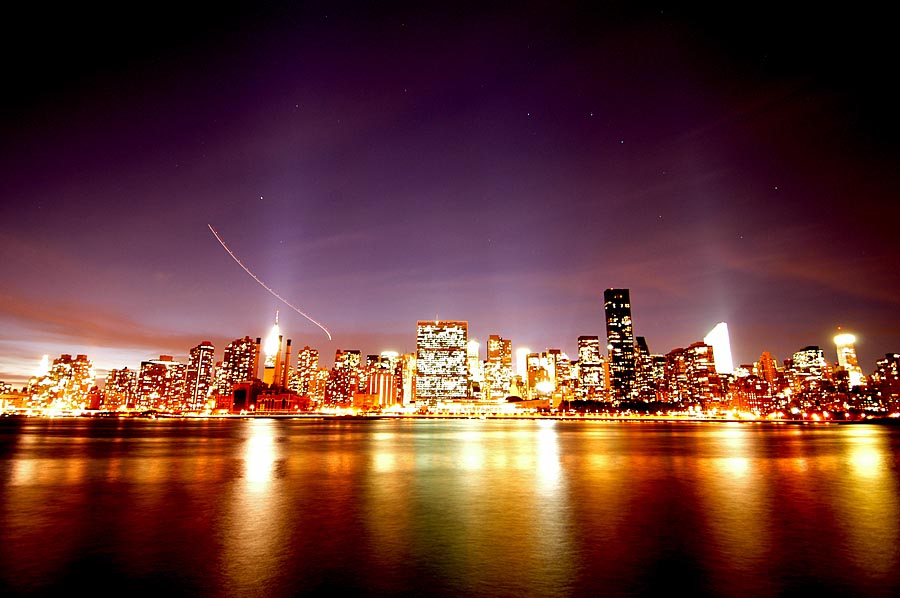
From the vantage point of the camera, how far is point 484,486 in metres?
29.4

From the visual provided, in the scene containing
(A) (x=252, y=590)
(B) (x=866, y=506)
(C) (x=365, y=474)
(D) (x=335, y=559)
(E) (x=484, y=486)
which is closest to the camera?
(A) (x=252, y=590)

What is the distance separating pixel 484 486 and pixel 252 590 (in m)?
18.8

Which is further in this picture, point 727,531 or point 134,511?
point 134,511

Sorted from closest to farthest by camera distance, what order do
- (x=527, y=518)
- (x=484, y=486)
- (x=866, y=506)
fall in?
(x=527, y=518) < (x=866, y=506) < (x=484, y=486)

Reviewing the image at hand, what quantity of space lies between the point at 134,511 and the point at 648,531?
69.6ft

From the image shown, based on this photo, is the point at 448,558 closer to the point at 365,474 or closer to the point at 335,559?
the point at 335,559

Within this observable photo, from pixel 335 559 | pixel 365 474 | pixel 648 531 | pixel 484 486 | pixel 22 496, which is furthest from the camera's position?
pixel 365 474

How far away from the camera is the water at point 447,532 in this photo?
1309 cm

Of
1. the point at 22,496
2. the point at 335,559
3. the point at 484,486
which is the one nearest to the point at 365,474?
the point at 484,486

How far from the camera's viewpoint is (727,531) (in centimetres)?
1891

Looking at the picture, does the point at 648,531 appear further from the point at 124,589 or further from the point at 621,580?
the point at 124,589

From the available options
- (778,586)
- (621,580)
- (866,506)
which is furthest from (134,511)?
(866,506)

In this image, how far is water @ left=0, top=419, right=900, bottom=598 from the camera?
13.1m

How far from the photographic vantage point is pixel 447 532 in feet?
60.3
